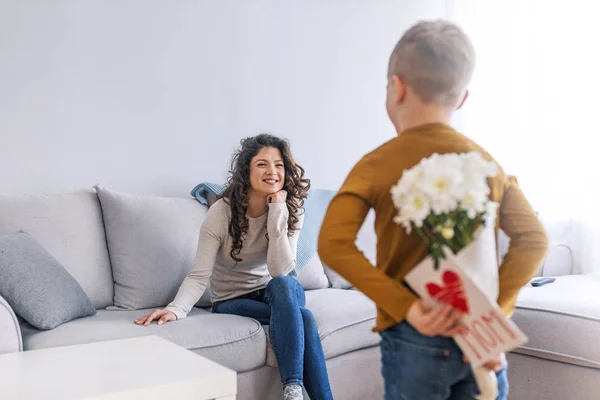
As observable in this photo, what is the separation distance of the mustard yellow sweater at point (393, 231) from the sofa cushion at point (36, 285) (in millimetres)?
1309

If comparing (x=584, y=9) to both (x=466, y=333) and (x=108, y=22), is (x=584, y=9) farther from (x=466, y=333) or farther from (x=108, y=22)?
(x=466, y=333)

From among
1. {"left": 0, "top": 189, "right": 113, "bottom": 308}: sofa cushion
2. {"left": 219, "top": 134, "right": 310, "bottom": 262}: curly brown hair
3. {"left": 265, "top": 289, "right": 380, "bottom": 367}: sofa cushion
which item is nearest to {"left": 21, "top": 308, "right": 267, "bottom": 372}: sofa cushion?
{"left": 265, "top": 289, "right": 380, "bottom": 367}: sofa cushion

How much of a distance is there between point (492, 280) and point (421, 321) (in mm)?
178

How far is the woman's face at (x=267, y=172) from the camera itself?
2.57 m

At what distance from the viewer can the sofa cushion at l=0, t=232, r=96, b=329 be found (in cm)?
202

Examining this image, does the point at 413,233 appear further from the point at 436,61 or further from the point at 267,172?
the point at 267,172

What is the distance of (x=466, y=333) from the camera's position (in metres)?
0.96

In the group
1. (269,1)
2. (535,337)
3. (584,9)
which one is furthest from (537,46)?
(535,337)

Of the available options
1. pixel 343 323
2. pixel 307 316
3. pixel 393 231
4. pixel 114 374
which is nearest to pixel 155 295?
pixel 307 316

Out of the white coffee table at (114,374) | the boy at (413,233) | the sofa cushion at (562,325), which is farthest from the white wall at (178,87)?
the boy at (413,233)

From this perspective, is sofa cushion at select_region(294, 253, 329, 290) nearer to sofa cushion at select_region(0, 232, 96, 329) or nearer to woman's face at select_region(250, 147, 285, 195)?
woman's face at select_region(250, 147, 285, 195)

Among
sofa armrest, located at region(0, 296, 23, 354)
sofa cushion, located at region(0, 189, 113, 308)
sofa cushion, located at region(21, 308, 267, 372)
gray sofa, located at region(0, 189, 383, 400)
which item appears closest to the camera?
sofa armrest, located at region(0, 296, 23, 354)

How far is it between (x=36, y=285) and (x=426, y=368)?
57.5 inches

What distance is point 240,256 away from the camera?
2533 millimetres
